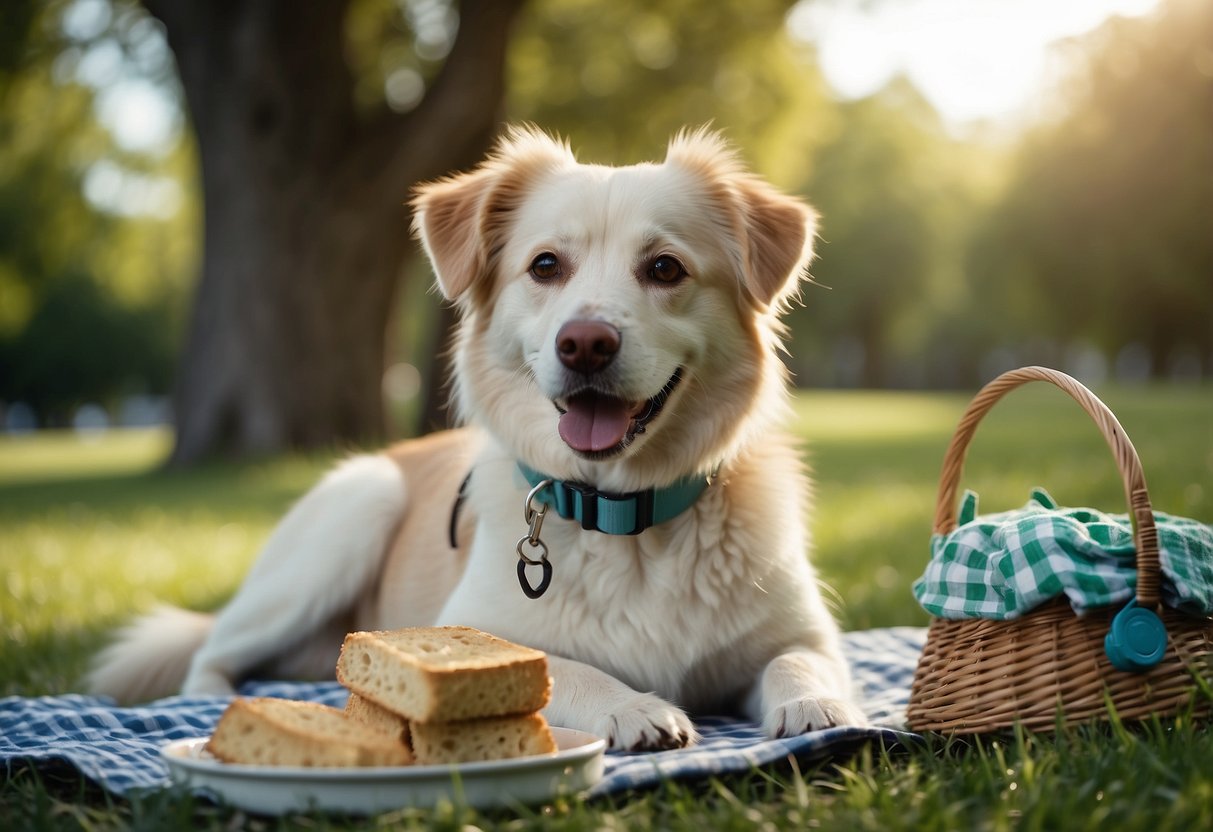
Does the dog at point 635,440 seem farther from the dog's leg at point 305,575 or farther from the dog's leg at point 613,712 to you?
the dog's leg at point 305,575

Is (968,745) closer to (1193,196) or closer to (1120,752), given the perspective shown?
(1120,752)

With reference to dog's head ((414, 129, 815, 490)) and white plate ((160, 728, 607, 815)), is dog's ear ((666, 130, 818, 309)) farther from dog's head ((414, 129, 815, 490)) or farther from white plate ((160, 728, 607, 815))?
white plate ((160, 728, 607, 815))

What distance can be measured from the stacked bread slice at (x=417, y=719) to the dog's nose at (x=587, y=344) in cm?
78

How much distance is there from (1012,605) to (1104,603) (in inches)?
8.7

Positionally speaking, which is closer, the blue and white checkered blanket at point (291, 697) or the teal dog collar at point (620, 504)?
the blue and white checkered blanket at point (291, 697)

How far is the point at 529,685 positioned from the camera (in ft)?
7.63

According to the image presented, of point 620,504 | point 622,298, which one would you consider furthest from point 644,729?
point 622,298

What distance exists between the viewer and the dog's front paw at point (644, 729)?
257 centimetres

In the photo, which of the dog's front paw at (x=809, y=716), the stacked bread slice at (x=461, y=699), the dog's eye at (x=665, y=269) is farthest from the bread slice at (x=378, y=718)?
the dog's eye at (x=665, y=269)

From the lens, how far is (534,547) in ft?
10.3

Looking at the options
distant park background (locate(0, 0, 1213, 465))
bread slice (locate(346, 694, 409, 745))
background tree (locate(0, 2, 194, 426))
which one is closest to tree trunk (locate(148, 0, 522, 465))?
distant park background (locate(0, 0, 1213, 465))

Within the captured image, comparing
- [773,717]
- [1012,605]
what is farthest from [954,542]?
[773,717]

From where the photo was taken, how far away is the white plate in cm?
209

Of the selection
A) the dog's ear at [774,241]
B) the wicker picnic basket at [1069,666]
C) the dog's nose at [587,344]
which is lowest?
the wicker picnic basket at [1069,666]
